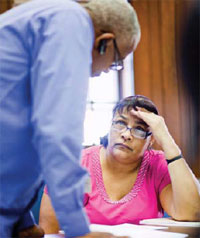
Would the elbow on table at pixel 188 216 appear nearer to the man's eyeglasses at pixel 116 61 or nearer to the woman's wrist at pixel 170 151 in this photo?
the woman's wrist at pixel 170 151

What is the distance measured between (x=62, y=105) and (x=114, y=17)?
Answer: 0.30 metres

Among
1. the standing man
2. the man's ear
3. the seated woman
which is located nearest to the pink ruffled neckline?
the seated woman

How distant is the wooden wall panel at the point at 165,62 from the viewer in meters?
3.19

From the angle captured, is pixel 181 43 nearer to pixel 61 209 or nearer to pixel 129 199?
pixel 129 199

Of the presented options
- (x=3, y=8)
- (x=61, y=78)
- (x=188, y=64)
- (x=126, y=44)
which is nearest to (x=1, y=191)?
(x=61, y=78)

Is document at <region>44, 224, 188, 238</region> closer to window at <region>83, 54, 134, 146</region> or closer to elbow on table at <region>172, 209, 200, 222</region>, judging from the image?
elbow on table at <region>172, 209, 200, 222</region>

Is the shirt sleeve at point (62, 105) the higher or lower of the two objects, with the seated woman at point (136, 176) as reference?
higher

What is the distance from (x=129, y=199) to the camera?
1.85 metres

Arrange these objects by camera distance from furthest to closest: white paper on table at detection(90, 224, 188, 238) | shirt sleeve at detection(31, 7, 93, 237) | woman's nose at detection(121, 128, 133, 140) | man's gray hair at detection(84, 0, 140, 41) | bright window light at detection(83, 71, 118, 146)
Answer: bright window light at detection(83, 71, 118, 146)
woman's nose at detection(121, 128, 133, 140)
white paper on table at detection(90, 224, 188, 238)
man's gray hair at detection(84, 0, 140, 41)
shirt sleeve at detection(31, 7, 93, 237)

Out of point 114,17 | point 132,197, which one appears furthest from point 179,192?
point 114,17

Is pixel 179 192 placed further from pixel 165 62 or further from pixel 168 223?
pixel 165 62

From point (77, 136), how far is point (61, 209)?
0.17 m

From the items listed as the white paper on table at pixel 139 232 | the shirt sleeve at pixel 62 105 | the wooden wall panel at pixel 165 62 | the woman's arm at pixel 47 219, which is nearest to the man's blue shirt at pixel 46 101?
the shirt sleeve at pixel 62 105

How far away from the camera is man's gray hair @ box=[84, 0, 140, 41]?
3.49 ft
